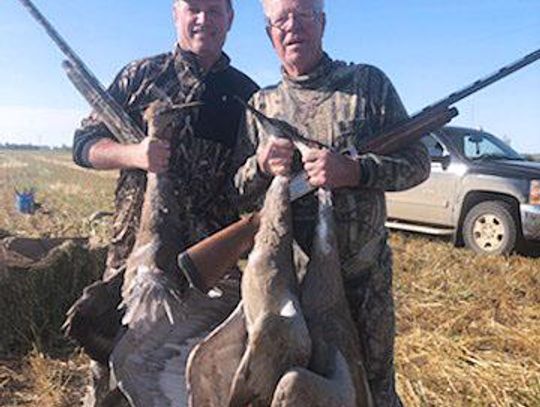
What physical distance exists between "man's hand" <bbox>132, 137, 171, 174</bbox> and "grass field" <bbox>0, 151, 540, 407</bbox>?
251 cm

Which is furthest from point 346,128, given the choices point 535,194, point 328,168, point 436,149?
point 436,149

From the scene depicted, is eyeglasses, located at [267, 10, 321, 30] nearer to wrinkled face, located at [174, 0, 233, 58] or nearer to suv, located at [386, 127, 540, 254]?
wrinkled face, located at [174, 0, 233, 58]

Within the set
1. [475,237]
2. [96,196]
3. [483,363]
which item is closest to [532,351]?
[483,363]

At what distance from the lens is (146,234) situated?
3.23 metres

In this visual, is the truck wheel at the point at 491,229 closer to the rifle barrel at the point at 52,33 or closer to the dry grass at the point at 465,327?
the dry grass at the point at 465,327

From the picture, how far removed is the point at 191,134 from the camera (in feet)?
12.1

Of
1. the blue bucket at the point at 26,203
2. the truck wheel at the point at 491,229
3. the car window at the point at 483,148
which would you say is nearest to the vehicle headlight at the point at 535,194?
the truck wheel at the point at 491,229

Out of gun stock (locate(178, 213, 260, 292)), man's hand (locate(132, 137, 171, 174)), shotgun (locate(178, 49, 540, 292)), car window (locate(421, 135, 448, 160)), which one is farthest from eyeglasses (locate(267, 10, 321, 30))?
car window (locate(421, 135, 448, 160))

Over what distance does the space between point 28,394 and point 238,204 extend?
10.2ft

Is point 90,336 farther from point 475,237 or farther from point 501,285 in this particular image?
point 475,237

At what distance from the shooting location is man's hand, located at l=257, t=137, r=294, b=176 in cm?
294

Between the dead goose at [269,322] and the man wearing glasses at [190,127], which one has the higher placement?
the man wearing glasses at [190,127]

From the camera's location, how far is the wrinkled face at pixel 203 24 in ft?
11.5

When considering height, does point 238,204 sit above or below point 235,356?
above
